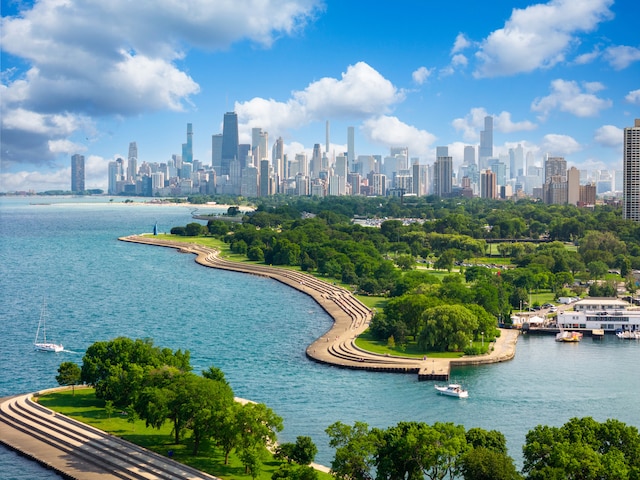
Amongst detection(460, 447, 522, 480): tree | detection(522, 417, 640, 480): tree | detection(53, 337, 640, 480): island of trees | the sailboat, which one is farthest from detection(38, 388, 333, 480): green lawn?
the sailboat

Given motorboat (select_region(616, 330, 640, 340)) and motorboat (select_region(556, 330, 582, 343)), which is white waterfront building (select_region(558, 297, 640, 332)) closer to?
motorboat (select_region(616, 330, 640, 340))

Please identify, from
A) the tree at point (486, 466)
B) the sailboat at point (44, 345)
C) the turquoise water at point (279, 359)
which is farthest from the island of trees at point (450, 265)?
the tree at point (486, 466)

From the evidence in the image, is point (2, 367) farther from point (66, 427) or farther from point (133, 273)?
point (133, 273)

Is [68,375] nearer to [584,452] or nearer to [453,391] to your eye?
[453,391]

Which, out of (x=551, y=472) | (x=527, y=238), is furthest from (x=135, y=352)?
(x=527, y=238)

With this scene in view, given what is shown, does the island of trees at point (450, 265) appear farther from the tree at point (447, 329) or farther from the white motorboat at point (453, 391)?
the white motorboat at point (453, 391)
